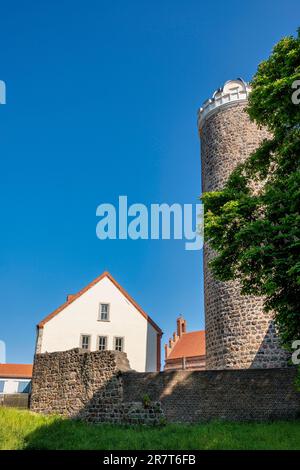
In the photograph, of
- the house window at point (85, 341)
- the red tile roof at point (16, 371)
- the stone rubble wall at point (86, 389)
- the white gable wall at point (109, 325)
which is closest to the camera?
the stone rubble wall at point (86, 389)

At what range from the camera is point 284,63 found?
12.9 metres

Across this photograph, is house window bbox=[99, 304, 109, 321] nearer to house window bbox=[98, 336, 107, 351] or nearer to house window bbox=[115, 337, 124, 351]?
house window bbox=[98, 336, 107, 351]

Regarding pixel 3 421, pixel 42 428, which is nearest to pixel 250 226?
pixel 42 428

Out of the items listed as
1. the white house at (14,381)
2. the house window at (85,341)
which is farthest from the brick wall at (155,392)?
the white house at (14,381)

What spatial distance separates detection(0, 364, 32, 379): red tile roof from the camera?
4056 cm

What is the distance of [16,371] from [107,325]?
66.4ft

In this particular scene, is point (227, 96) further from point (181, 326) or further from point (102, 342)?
point (181, 326)

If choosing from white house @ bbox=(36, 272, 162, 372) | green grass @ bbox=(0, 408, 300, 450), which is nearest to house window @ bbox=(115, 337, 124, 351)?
white house @ bbox=(36, 272, 162, 372)

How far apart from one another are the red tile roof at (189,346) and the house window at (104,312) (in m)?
22.5

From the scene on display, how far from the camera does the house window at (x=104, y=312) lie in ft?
87.2

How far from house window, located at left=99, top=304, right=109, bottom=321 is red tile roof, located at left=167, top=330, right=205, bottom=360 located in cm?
2245

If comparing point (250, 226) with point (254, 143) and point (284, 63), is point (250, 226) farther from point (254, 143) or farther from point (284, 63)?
point (254, 143)

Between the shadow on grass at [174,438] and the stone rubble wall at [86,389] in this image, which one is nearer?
the shadow on grass at [174,438]

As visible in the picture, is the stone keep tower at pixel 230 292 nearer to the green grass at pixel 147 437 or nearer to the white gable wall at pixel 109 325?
the white gable wall at pixel 109 325
